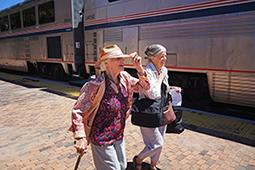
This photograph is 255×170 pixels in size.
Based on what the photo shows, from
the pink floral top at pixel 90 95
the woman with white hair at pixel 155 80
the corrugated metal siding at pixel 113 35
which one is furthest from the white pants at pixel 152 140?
the corrugated metal siding at pixel 113 35

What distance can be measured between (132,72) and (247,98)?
375cm

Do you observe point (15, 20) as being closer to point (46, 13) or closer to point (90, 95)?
point (46, 13)

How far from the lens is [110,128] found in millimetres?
2098

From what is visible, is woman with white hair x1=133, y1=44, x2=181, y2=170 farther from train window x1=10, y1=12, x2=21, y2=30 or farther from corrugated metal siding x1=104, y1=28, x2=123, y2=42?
train window x1=10, y1=12, x2=21, y2=30

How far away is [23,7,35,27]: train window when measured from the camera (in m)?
11.4

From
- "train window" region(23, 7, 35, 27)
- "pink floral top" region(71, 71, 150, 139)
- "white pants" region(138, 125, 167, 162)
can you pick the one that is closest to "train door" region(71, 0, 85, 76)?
"train window" region(23, 7, 35, 27)

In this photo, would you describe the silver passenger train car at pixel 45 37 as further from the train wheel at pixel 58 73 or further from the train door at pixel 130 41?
the train door at pixel 130 41

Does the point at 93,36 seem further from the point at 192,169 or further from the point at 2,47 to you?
the point at 2,47

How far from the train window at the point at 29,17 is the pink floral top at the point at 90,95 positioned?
11.1 meters

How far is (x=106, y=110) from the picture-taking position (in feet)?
6.81

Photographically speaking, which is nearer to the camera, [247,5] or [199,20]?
[247,5]

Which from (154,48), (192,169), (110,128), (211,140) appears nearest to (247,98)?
(211,140)

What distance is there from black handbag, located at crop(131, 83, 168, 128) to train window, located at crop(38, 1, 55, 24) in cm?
935

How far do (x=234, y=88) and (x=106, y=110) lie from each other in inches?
159
